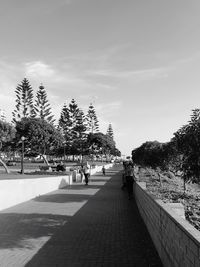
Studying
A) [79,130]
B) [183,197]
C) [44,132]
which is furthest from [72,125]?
[183,197]

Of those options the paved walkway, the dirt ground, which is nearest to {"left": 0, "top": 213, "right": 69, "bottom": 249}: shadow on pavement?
the paved walkway

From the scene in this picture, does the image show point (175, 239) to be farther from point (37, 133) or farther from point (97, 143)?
point (97, 143)

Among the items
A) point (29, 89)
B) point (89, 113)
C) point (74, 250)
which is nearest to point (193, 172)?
point (74, 250)

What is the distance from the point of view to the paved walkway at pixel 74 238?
601cm

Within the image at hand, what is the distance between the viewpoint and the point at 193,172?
11.2 meters

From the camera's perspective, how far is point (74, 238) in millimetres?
7680

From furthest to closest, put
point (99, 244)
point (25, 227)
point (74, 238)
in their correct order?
point (25, 227), point (74, 238), point (99, 244)

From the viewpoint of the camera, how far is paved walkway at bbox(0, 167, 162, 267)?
6.01 metres

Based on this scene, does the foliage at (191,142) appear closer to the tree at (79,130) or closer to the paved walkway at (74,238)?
the paved walkway at (74,238)

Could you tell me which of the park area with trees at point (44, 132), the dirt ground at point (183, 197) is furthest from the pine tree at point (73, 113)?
the dirt ground at point (183, 197)

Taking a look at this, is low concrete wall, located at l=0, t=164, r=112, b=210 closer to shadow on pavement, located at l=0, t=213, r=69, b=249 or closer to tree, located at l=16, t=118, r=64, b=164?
shadow on pavement, located at l=0, t=213, r=69, b=249

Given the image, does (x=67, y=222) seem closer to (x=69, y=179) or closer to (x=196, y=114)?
(x=196, y=114)

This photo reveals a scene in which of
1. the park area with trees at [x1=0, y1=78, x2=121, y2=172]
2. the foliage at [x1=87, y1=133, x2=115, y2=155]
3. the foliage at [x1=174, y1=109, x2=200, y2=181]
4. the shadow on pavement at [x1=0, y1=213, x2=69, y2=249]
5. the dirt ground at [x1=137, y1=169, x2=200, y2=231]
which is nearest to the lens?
the shadow on pavement at [x1=0, y1=213, x2=69, y2=249]

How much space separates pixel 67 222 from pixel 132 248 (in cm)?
312
